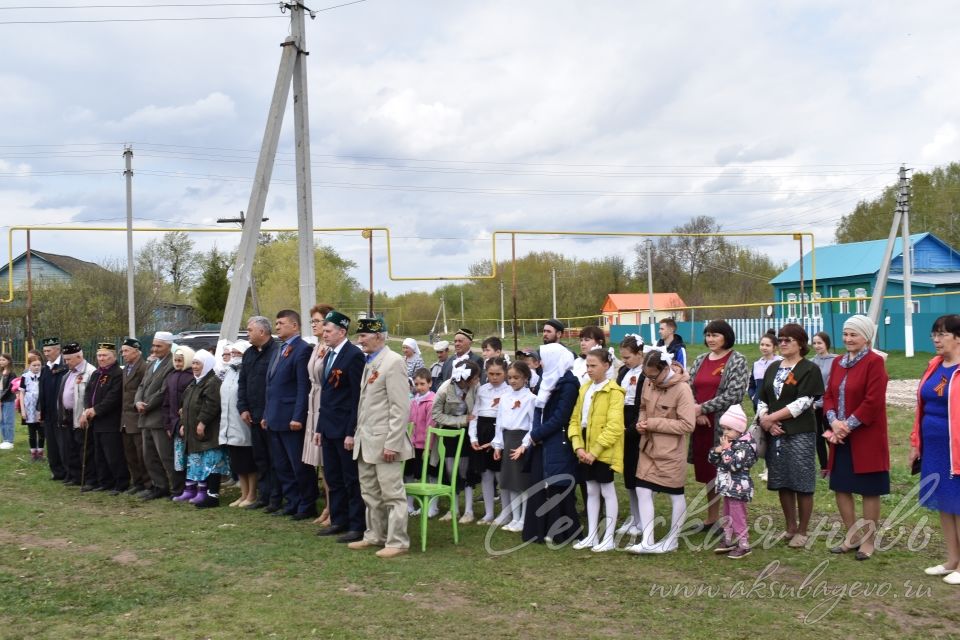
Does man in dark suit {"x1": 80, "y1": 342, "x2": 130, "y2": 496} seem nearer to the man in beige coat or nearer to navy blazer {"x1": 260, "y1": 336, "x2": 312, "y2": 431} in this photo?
navy blazer {"x1": 260, "y1": 336, "x2": 312, "y2": 431}

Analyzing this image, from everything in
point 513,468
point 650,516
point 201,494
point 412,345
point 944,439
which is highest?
point 412,345

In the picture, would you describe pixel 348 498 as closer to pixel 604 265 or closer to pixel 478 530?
pixel 478 530

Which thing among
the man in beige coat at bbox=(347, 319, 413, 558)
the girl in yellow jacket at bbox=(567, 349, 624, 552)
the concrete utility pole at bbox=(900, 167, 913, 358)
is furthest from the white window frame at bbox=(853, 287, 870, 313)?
the man in beige coat at bbox=(347, 319, 413, 558)

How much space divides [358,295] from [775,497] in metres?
29.8

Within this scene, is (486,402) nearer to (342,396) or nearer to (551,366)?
(551,366)

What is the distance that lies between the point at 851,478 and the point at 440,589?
10.4ft

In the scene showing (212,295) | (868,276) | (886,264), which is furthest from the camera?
(212,295)

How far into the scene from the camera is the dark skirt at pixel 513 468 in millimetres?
7164

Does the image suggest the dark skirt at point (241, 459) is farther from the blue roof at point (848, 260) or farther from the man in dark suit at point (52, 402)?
the blue roof at point (848, 260)

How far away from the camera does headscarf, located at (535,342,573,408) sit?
7016 millimetres

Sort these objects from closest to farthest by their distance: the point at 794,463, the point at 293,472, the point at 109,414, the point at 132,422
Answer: the point at 794,463 < the point at 293,472 < the point at 132,422 < the point at 109,414

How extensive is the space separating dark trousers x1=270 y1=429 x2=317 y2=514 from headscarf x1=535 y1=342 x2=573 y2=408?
98.8 inches

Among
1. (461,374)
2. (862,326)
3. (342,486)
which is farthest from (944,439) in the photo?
(342,486)

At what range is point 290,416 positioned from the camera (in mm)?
8016
